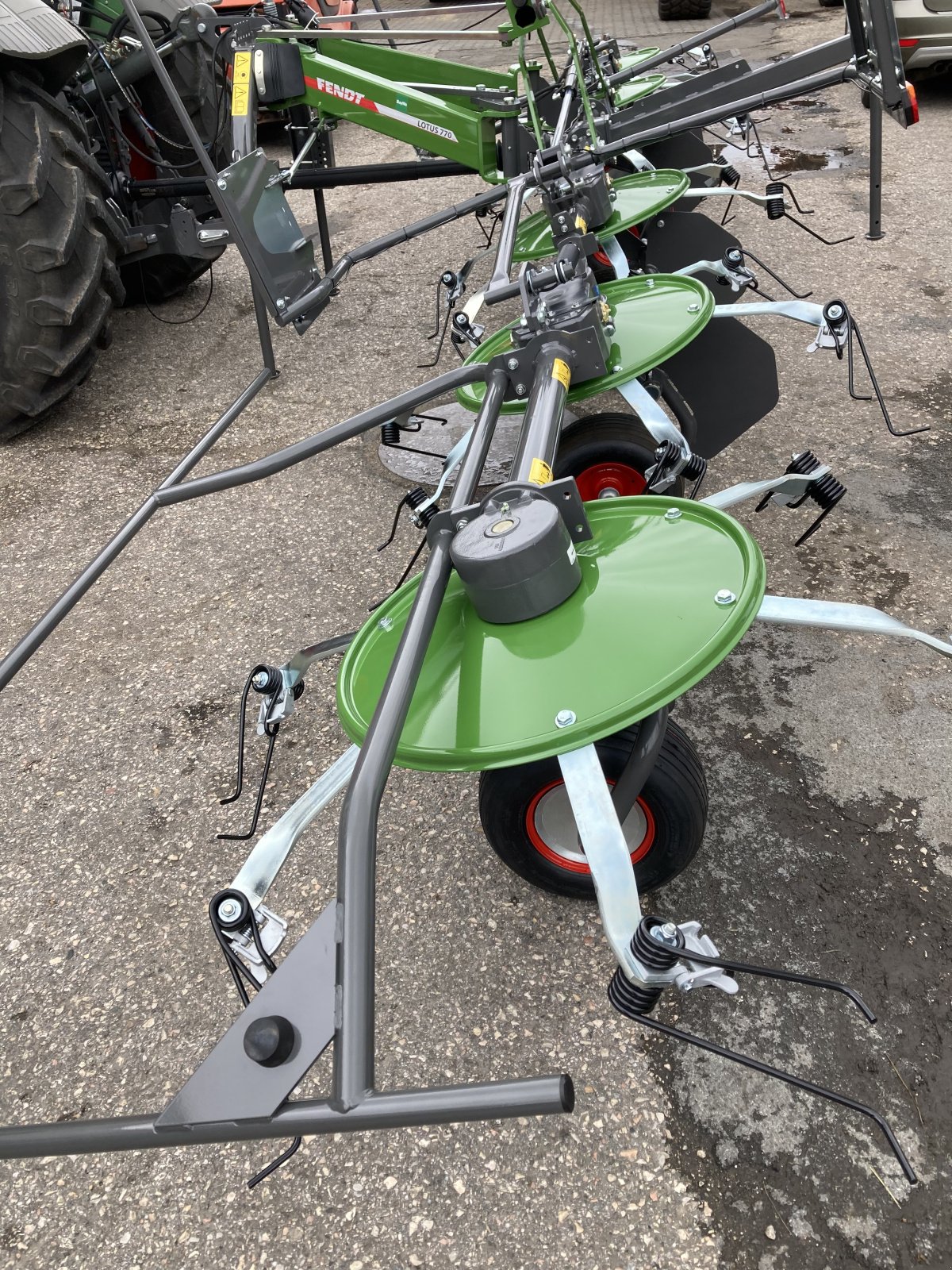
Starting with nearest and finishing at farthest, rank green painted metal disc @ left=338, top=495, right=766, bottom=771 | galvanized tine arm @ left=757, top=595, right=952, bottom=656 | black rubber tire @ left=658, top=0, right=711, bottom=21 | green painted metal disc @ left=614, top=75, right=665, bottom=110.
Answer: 1. green painted metal disc @ left=338, top=495, right=766, bottom=771
2. galvanized tine arm @ left=757, top=595, right=952, bottom=656
3. green painted metal disc @ left=614, top=75, right=665, bottom=110
4. black rubber tire @ left=658, top=0, right=711, bottom=21

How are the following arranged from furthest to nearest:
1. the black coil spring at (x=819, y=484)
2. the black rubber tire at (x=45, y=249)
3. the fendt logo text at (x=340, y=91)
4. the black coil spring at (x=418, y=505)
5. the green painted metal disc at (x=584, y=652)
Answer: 1. the fendt logo text at (x=340, y=91)
2. the black rubber tire at (x=45, y=249)
3. the black coil spring at (x=418, y=505)
4. the black coil spring at (x=819, y=484)
5. the green painted metal disc at (x=584, y=652)

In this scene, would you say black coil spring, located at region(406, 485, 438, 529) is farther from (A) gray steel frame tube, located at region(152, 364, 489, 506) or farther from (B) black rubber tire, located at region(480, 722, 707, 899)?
(B) black rubber tire, located at region(480, 722, 707, 899)

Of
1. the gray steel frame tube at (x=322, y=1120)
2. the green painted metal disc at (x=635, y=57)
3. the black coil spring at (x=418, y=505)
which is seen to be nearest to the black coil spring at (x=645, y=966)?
the gray steel frame tube at (x=322, y=1120)

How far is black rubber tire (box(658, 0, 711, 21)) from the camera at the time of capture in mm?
9016

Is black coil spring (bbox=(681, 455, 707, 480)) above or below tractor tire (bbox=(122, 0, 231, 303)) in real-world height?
below

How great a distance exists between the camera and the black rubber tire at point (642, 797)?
1.37m

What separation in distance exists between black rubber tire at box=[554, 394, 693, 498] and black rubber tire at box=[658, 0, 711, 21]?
29.2 feet

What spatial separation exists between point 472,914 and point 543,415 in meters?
0.90

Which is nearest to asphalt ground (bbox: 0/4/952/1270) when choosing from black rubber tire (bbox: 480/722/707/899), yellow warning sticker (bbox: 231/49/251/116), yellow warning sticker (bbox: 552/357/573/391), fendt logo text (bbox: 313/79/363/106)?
black rubber tire (bbox: 480/722/707/899)

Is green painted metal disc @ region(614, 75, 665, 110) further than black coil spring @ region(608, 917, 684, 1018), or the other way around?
green painted metal disc @ region(614, 75, 665, 110)

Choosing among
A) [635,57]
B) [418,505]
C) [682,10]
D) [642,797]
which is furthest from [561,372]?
[682,10]

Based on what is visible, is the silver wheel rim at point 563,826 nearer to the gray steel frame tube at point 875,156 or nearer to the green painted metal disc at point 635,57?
the gray steel frame tube at point 875,156

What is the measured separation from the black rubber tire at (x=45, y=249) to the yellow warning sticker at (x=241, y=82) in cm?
68

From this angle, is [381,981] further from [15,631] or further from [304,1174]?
[15,631]
